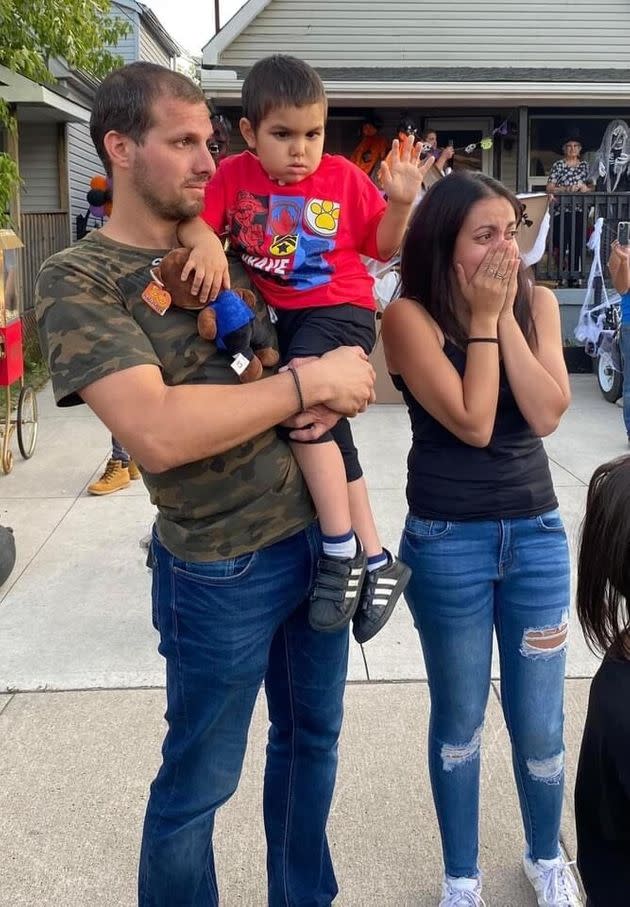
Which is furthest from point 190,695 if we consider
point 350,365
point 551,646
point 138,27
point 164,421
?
point 138,27

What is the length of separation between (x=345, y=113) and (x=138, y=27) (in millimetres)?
8993

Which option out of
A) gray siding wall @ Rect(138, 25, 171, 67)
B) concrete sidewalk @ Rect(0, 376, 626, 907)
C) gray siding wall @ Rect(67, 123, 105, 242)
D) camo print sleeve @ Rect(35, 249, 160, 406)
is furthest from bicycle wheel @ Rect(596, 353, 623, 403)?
gray siding wall @ Rect(138, 25, 171, 67)

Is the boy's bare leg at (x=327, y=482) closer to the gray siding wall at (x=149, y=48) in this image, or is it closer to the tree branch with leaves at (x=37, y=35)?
the tree branch with leaves at (x=37, y=35)

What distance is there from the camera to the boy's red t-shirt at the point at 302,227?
6.95 feet

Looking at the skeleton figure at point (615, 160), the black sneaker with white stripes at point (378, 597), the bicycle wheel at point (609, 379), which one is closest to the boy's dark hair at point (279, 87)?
the black sneaker with white stripes at point (378, 597)

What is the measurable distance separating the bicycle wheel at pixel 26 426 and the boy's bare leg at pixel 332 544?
517 centimetres

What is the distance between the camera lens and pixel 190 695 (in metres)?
1.84

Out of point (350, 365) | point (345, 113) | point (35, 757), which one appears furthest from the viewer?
point (345, 113)

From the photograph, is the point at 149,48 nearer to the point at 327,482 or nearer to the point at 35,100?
the point at 35,100

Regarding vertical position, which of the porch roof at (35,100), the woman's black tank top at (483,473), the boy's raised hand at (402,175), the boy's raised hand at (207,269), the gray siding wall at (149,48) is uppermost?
the gray siding wall at (149,48)

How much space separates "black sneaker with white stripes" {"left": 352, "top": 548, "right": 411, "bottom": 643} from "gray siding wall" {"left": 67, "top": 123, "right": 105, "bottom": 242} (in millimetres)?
14523

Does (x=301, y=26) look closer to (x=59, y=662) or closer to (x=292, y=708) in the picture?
(x=59, y=662)

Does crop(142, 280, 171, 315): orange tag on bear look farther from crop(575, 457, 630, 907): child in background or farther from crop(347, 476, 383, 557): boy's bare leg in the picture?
crop(575, 457, 630, 907): child in background

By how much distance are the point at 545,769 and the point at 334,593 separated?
0.81 meters
